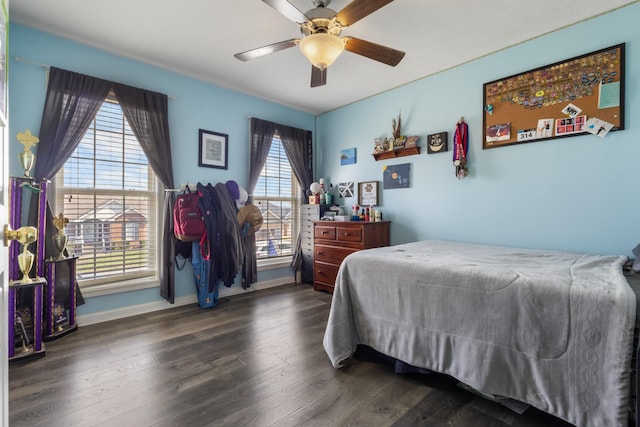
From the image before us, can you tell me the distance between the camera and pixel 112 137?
288 cm

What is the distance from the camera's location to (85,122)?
265cm

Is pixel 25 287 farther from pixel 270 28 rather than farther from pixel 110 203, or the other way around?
pixel 270 28

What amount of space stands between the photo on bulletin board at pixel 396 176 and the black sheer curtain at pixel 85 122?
251cm

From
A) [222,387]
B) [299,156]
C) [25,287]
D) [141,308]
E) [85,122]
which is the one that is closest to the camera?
[222,387]

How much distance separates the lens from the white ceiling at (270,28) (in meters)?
2.21

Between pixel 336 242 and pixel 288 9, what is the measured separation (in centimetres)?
252

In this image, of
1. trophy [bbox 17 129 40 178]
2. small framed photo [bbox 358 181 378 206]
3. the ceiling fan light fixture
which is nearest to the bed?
the ceiling fan light fixture

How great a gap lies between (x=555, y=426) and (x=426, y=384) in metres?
0.61

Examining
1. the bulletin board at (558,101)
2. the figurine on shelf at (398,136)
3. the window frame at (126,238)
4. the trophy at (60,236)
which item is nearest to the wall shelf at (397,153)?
→ the figurine on shelf at (398,136)

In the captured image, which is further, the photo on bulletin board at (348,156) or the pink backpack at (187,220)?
the photo on bulletin board at (348,156)

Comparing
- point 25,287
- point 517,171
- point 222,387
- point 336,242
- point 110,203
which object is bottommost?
point 222,387

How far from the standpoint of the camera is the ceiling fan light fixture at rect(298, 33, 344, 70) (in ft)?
6.40

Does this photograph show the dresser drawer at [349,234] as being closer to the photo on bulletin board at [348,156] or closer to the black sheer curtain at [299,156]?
the black sheer curtain at [299,156]

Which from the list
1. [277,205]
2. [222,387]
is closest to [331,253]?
[277,205]
